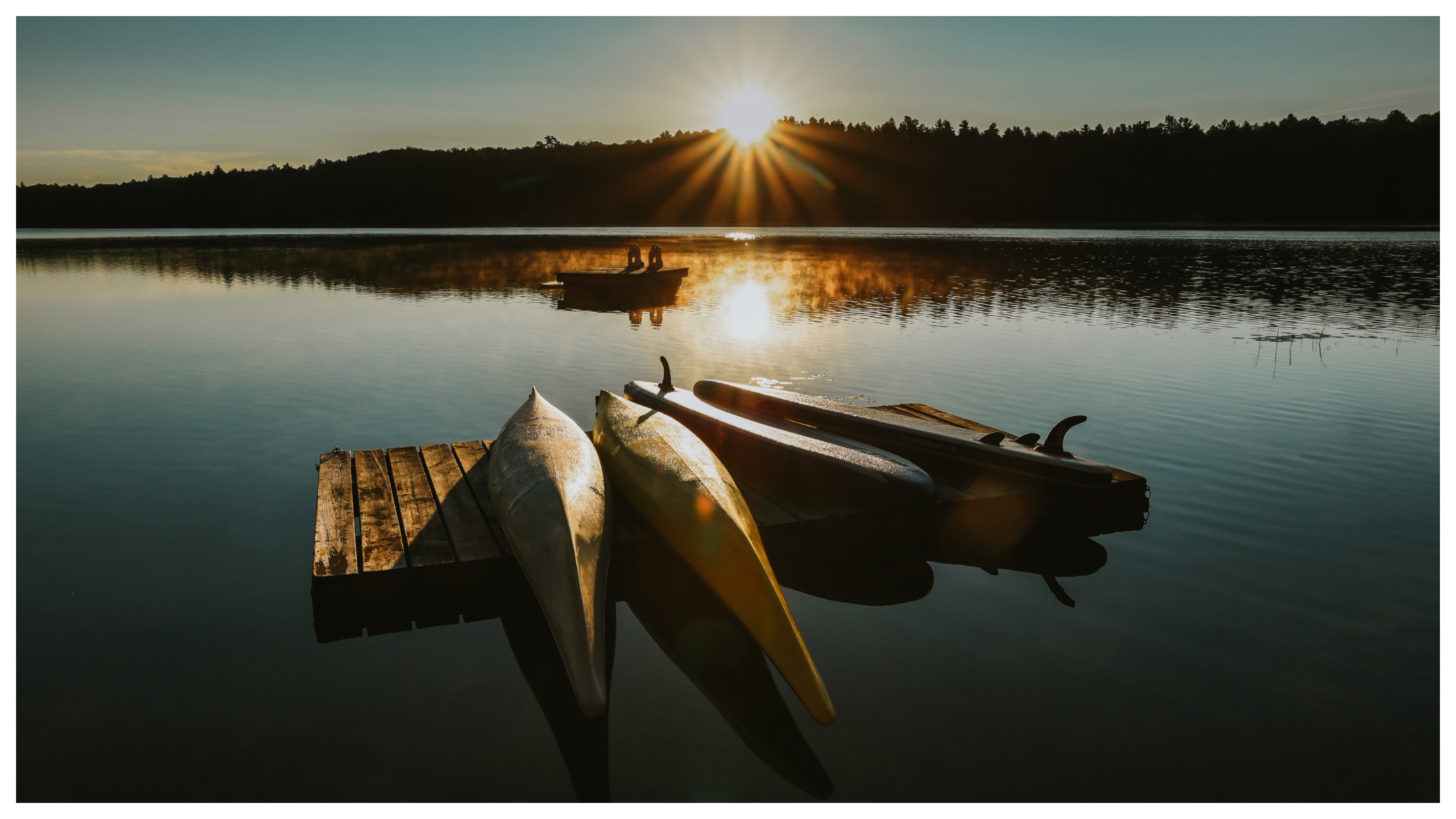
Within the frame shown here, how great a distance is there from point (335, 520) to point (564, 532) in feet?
6.77

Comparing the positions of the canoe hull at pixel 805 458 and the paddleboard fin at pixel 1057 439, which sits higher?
the paddleboard fin at pixel 1057 439

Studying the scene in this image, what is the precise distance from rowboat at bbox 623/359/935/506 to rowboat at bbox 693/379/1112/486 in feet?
0.92

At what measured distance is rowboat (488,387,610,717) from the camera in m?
4.38

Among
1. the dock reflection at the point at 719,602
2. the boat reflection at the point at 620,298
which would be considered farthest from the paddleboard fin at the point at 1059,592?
the boat reflection at the point at 620,298

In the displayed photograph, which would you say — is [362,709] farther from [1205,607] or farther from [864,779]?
[1205,607]

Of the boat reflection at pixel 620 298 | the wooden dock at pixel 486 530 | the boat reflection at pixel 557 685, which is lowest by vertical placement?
the boat reflection at pixel 557 685

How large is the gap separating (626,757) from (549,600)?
1.02 meters

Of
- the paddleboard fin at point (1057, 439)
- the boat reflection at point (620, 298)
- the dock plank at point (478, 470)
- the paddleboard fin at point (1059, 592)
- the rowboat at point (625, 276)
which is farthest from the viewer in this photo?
the rowboat at point (625, 276)

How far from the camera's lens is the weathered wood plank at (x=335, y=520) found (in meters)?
5.29

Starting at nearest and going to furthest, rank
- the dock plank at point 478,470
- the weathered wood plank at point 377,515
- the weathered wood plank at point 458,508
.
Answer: the weathered wood plank at point 377,515, the weathered wood plank at point 458,508, the dock plank at point 478,470

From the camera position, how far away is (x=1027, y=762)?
4016mm

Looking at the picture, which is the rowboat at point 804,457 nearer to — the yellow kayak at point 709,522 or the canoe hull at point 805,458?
the canoe hull at point 805,458

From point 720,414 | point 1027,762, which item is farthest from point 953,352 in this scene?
point 1027,762

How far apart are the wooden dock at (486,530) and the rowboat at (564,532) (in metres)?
0.30
